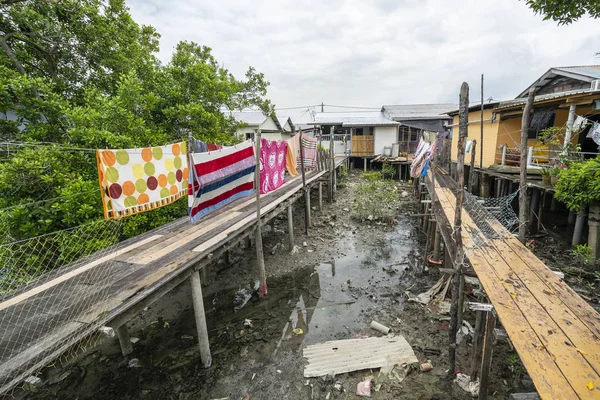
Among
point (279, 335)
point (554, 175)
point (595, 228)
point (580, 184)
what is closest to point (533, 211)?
point (554, 175)

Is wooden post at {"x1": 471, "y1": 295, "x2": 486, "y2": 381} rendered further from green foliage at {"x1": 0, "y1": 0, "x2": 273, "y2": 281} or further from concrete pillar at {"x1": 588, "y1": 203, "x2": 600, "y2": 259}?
green foliage at {"x1": 0, "y1": 0, "x2": 273, "y2": 281}

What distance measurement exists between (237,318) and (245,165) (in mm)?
3607

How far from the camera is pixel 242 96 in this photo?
1758 cm

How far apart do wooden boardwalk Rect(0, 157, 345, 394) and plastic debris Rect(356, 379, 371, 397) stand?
118 inches

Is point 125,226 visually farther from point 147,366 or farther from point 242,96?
point 242,96

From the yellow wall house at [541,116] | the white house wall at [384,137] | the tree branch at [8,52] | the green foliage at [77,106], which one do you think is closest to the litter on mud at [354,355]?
the green foliage at [77,106]

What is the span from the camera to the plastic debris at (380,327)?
16.9 feet

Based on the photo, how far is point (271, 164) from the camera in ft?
29.4

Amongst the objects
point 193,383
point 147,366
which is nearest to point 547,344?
point 193,383

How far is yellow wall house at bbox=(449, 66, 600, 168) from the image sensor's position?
9.49 meters

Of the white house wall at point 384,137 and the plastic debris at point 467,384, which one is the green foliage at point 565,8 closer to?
the plastic debris at point 467,384

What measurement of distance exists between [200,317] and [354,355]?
2.61 metres

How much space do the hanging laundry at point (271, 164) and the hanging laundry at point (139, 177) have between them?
2673 millimetres

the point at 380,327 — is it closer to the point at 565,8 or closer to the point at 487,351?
the point at 487,351
